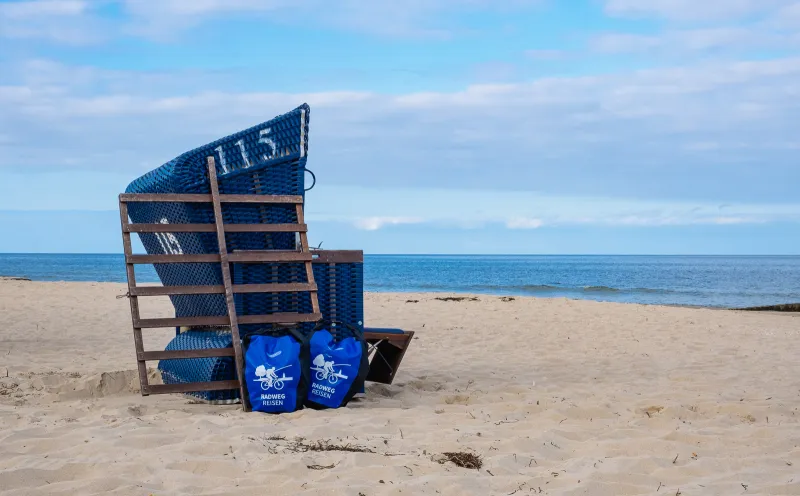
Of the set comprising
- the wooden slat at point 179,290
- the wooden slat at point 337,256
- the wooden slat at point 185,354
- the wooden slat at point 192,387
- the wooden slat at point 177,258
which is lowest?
the wooden slat at point 192,387

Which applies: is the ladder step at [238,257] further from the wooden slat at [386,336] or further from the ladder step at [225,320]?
the wooden slat at [386,336]

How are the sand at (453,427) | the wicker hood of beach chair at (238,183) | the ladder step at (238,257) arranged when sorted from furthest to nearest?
the wicker hood of beach chair at (238,183)
the ladder step at (238,257)
the sand at (453,427)

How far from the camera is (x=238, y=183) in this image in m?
5.73

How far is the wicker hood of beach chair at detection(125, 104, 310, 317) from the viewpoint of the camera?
5.64 m

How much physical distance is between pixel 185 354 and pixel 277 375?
78 centimetres

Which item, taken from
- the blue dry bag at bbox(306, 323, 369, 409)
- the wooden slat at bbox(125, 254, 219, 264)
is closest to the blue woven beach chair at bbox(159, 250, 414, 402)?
the wooden slat at bbox(125, 254, 219, 264)

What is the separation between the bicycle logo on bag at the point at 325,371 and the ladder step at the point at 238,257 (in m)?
0.83

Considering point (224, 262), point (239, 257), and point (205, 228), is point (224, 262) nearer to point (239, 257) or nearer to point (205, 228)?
point (239, 257)

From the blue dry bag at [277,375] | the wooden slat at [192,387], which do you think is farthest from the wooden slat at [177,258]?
the wooden slat at [192,387]

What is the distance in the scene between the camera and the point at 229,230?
561cm

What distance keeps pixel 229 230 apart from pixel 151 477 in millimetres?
2466

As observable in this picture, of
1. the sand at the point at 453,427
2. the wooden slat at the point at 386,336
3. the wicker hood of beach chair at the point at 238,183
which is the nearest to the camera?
the sand at the point at 453,427

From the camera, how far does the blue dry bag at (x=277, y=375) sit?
517 centimetres

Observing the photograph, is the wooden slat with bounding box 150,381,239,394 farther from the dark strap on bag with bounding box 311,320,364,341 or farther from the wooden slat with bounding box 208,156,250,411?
the dark strap on bag with bounding box 311,320,364,341
